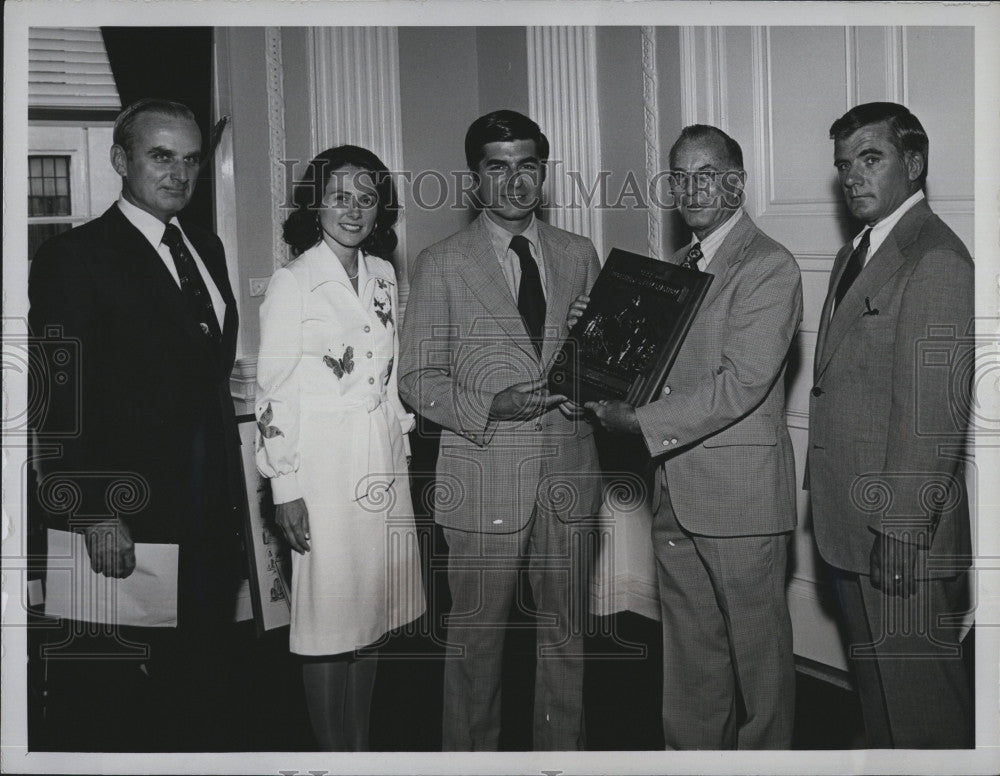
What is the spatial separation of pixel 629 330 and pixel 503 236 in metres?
0.38

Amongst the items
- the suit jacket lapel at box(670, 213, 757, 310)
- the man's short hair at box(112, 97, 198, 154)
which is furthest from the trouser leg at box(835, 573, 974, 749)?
the man's short hair at box(112, 97, 198, 154)

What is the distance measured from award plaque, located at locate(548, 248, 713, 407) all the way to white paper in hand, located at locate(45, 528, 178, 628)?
1.07 meters

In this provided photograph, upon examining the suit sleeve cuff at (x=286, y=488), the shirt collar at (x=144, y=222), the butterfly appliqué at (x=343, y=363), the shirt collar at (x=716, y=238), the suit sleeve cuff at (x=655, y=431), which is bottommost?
the suit sleeve cuff at (x=286, y=488)

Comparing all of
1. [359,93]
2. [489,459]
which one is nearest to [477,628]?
[489,459]

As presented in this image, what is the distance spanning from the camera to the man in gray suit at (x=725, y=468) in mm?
2305

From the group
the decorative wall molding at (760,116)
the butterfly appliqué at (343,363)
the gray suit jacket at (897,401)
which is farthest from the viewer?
the decorative wall molding at (760,116)

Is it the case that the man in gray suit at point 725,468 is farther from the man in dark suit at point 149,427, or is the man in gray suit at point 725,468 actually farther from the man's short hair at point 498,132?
the man in dark suit at point 149,427

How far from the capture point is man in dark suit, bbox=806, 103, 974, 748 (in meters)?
2.30

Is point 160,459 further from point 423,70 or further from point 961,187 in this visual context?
point 961,187

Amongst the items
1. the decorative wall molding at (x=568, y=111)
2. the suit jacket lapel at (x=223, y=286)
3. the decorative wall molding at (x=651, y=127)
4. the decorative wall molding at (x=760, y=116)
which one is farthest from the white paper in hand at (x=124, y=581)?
the decorative wall molding at (x=760, y=116)

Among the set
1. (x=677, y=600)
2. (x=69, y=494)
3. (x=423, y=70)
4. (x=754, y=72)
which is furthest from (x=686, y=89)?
(x=69, y=494)

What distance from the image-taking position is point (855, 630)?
8.05 ft

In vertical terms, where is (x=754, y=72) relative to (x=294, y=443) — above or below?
above

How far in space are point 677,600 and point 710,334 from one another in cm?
64
